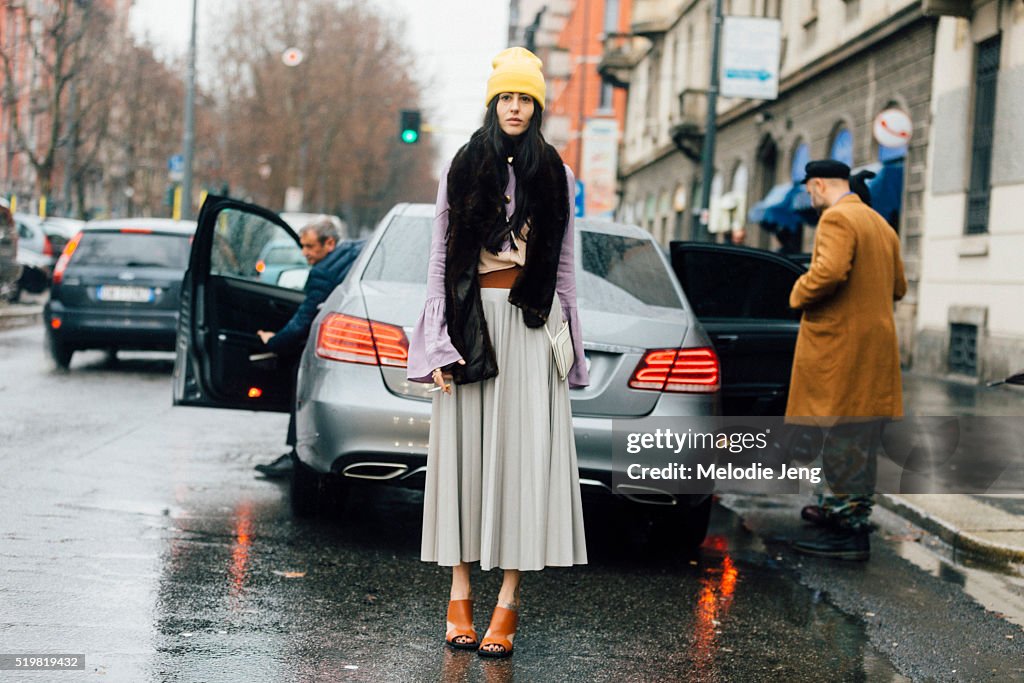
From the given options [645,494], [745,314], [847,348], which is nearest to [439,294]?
[645,494]

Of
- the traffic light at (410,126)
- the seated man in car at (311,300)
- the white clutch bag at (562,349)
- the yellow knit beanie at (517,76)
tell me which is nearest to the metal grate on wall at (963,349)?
the seated man in car at (311,300)

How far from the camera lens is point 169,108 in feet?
175

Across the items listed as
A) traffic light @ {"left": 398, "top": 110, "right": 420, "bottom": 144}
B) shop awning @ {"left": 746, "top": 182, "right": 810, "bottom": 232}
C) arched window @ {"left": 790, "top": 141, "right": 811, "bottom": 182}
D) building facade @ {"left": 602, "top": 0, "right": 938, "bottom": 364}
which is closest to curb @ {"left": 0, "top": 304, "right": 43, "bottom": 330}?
traffic light @ {"left": 398, "top": 110, "right": 420, "bottom": 144}

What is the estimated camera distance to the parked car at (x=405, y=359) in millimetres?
5812

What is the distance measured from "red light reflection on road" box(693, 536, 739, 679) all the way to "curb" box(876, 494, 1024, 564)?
1299mm

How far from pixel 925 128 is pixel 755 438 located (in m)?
13.5

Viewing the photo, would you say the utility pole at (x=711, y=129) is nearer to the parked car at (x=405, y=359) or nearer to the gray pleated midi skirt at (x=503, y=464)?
the parked car at (x=405, y=359)

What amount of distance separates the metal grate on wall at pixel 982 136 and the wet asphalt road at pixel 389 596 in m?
9.80

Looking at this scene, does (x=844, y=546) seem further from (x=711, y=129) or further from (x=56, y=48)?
(x=56, y=48)

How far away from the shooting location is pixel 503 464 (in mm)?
4625

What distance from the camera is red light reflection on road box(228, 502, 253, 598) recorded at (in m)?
5.41

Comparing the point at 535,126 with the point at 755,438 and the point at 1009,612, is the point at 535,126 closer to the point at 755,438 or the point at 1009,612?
the point at 755,438

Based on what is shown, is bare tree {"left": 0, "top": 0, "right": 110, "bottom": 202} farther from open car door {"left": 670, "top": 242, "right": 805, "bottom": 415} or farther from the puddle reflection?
the puddle reflection

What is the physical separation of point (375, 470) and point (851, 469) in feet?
7.78
